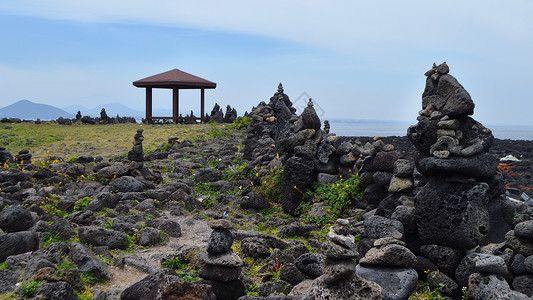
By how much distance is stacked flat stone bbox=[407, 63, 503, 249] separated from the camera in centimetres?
828

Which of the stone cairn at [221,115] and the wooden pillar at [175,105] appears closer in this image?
the wooden pillar at [175,105]

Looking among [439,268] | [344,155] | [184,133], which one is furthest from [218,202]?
[184,133]

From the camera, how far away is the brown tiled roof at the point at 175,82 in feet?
114

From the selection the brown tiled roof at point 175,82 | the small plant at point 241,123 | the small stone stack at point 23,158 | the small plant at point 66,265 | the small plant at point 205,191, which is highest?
the brown tiled roof at point 175,82

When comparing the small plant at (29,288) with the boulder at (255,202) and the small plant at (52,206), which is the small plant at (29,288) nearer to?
the small plant at (52,206)

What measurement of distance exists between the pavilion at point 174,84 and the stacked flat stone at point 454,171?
27.6 m

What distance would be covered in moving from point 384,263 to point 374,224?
64.6 inches

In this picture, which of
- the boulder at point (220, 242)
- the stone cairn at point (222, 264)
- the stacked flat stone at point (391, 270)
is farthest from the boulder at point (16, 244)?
the stacked flat stone at point (391, 270)

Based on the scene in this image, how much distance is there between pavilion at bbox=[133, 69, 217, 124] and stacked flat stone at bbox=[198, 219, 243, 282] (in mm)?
28305

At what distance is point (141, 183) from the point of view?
49.5 ft

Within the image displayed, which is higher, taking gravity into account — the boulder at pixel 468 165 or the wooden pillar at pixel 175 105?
the wooden pillar at pixel 175 105

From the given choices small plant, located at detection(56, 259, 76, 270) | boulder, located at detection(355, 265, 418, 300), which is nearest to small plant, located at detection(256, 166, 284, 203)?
boulder, located at detection(355, 265, 418, 300)

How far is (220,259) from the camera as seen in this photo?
723 centimetres

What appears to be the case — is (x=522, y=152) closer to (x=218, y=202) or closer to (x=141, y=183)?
(x=218, y=202)
